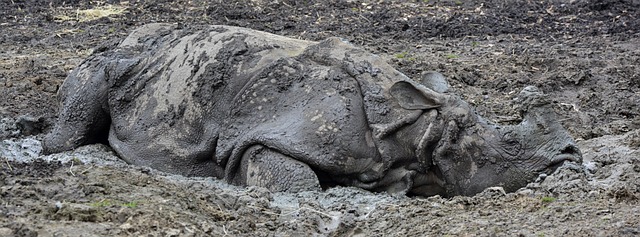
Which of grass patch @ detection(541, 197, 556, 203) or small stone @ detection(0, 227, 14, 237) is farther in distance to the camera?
grass patch @ detection(541, 197, 556, 203)

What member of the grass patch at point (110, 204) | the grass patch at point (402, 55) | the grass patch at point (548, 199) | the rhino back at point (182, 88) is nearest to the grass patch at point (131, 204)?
the grass patch at point (110, 204)

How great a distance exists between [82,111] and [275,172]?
2124mm

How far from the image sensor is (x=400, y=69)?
10953mm

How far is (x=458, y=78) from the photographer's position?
10.9 m

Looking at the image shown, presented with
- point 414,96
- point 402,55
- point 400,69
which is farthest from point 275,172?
point 402,55

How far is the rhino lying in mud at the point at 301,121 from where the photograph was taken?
6.95 metres

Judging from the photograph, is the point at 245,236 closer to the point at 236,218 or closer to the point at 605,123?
the point at 236,218

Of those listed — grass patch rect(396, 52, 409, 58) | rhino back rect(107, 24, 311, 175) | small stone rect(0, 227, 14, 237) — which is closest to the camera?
small stone rect(0, 227, 14, 237)

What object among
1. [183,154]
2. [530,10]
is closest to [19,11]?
[530,10]

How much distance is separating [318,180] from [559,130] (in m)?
1.62

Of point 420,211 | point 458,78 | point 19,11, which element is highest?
point 420,211

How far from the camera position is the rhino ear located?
23.1ft

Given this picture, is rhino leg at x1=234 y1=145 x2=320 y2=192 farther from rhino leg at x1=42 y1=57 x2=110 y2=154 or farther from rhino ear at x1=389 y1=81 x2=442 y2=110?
rhino leg at x1=42 y1=57 x2=110 y2=154

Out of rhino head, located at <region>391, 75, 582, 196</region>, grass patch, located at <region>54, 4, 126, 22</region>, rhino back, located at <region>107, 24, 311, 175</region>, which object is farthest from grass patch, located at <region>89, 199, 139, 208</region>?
grass patch, located at <region>54, 4, 126, 22</region>
